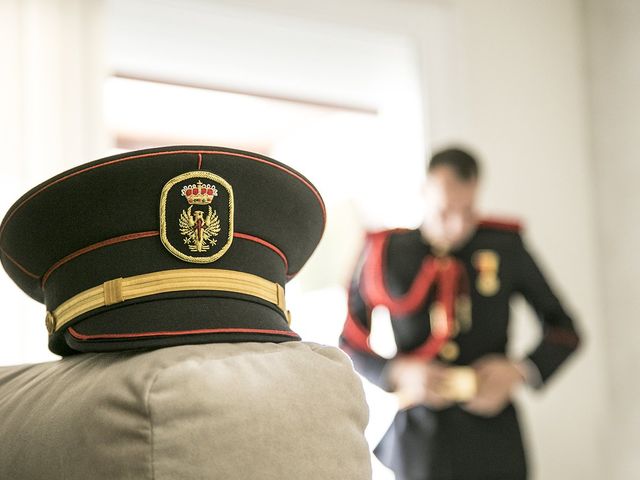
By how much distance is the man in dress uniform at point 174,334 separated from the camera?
490 millimetres

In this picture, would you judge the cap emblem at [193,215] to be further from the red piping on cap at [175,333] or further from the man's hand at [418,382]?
the man's hand at [418,382]

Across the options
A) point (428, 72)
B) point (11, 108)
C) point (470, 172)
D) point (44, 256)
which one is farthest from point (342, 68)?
point (44, 256)

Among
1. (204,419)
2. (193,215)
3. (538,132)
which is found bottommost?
(204,419)

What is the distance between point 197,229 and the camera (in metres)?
0.61

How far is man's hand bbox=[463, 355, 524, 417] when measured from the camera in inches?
90.7

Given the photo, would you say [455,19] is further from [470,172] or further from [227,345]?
[227,345]

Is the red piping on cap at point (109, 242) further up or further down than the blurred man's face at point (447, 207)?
further down

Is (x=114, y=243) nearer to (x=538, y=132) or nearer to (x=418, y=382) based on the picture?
(x=418, y=382)

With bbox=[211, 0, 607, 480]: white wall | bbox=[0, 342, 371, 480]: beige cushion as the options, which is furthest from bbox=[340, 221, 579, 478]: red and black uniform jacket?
bbox=[0, 342, 371, 480]: beige cushion

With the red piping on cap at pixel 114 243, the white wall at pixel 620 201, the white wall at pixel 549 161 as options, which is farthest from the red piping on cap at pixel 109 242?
the white wall at pixel 620 201

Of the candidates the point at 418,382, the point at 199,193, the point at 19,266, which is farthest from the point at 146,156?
the point at 418,382

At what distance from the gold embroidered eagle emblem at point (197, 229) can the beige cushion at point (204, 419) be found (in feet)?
0.28

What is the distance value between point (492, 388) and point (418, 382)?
19 cm

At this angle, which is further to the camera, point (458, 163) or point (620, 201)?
point (620, 201)
